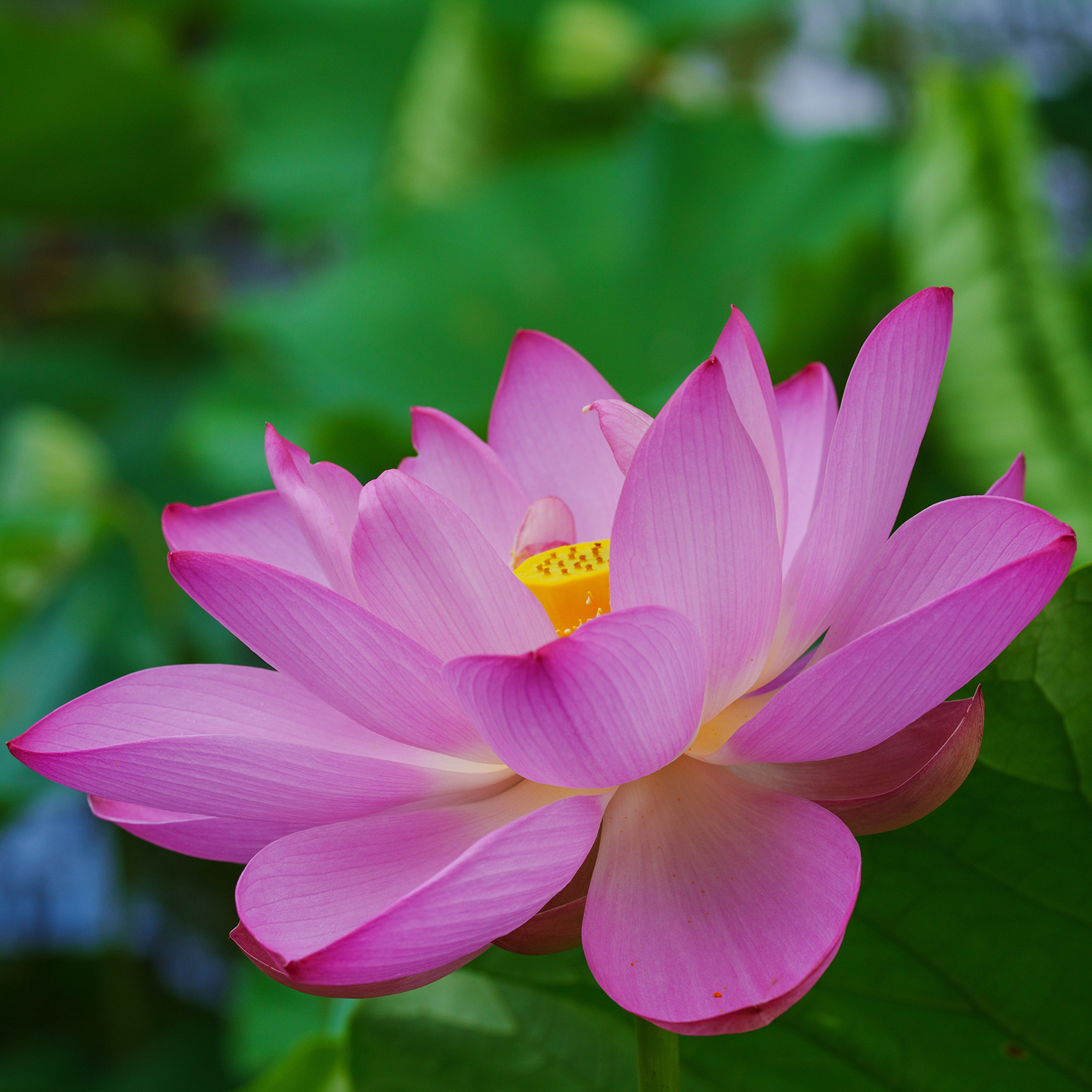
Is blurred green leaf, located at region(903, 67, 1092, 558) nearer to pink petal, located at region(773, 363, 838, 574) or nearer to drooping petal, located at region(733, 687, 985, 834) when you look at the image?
pink petal, located at region(773, 363, 838, 574)

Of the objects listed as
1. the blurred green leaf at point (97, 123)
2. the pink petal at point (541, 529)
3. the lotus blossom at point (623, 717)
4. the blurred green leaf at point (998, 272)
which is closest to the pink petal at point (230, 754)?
the lotus blossom at point (623, 717)

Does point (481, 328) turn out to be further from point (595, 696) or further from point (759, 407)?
point (595, 696)

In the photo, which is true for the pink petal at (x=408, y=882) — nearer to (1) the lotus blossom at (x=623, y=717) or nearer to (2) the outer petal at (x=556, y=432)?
(1) the lotus blossom at (x=623, y=717)

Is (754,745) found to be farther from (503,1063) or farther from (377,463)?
(377,463)


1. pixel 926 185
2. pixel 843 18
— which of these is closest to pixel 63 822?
pixel 926 185

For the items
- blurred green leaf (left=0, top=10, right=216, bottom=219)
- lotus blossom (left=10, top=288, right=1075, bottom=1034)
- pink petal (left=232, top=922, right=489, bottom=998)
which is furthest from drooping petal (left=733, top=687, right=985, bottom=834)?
Result: blurred green leaf (left=0, top=10, right=216, bottom=219)

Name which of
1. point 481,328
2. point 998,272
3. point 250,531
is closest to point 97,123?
point 481,328
